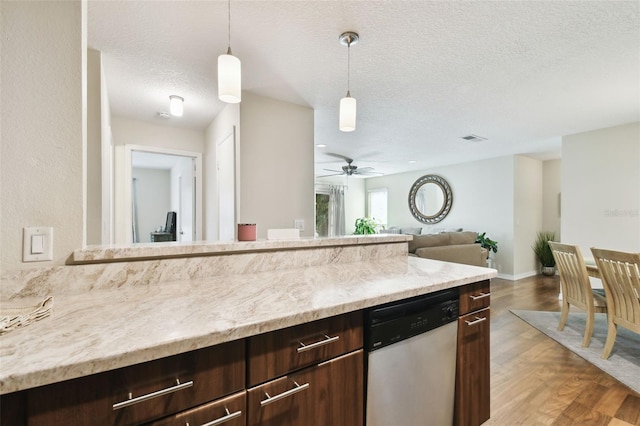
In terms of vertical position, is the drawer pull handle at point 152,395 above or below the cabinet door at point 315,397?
above

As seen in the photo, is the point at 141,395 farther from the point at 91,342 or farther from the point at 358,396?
the point at 358,396

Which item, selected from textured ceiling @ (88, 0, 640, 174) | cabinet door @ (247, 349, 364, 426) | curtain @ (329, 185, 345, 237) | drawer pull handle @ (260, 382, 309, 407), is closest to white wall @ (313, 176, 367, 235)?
curtain @ (329, 185, 345, 237)

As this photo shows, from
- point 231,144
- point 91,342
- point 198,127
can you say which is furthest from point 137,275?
point 198,127

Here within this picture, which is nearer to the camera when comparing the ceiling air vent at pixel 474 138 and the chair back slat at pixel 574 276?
the chair back slat at pixel 574 276

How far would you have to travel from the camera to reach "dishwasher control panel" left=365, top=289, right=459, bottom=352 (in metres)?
1.13

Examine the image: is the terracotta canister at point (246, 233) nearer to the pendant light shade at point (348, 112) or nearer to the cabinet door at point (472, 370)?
the pendant light shade at point (348, 112)

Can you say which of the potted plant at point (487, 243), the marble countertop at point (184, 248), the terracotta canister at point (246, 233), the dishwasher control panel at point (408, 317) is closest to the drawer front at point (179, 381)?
the dishwasher control panel at point (408, 317)

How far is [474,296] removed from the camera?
152 cm

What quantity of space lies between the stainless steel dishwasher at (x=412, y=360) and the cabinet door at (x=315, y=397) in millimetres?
67

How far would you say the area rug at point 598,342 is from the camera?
224 centimetres

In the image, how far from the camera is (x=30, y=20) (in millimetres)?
1095

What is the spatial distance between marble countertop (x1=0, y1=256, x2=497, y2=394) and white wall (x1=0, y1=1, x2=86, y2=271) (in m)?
0.30

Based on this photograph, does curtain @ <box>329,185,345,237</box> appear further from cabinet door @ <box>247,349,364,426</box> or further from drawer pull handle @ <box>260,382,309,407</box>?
drawer pull handle @ <box>260,382,309,407</box>

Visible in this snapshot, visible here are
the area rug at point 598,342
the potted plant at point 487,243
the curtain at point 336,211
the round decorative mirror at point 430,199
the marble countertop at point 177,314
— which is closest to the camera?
the marble countertop at point 177,314
